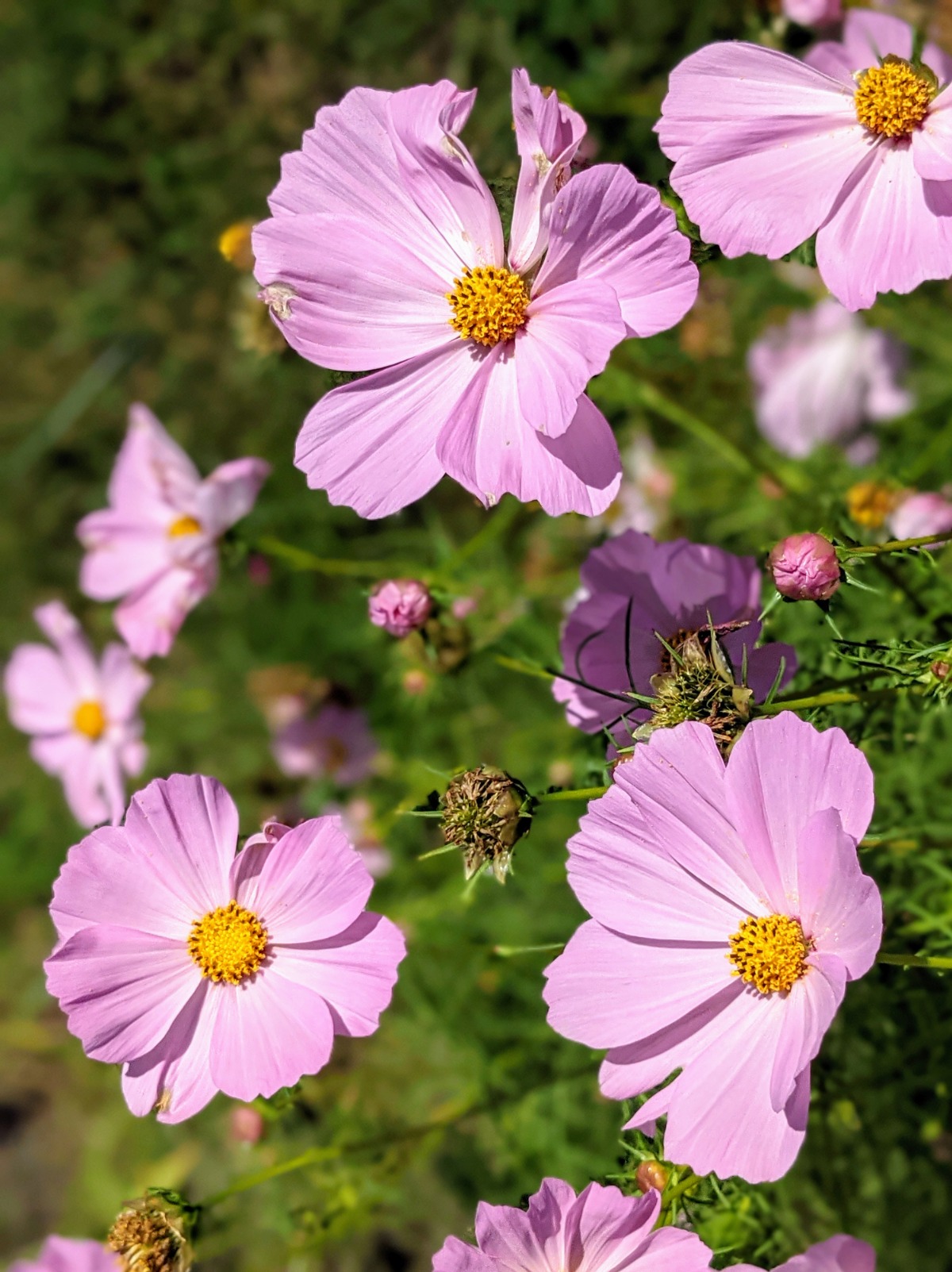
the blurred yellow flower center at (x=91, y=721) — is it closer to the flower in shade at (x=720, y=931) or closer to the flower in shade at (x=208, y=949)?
the flower in shade at (x=208, y=949)

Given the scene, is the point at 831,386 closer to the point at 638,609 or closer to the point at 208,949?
the point at 638,609

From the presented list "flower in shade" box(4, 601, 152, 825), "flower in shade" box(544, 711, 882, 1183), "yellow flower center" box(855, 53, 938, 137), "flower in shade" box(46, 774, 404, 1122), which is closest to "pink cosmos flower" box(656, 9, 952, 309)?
"yellow flower center" box(855, 53, 938, 137)

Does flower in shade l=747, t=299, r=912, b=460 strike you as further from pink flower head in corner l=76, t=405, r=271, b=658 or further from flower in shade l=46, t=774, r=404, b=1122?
flower in shade l=46, t=774, r=404, b=1122

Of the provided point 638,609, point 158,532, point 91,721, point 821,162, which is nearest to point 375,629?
point 158,532

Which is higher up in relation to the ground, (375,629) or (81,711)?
(375,629)

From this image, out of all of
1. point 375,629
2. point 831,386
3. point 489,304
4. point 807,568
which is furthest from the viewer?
point 831,386

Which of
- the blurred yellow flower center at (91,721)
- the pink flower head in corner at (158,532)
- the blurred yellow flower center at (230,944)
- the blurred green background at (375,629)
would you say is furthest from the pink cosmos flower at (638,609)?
the blurred yellow flower center at (91,721)

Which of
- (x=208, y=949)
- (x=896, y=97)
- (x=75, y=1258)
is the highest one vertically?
(x=896, y=97)

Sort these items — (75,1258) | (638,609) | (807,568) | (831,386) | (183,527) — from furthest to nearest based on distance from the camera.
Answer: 1. (831,386)
2. (183,527)
3. (75,1258)
4. (638,609)
5. (807,568)
